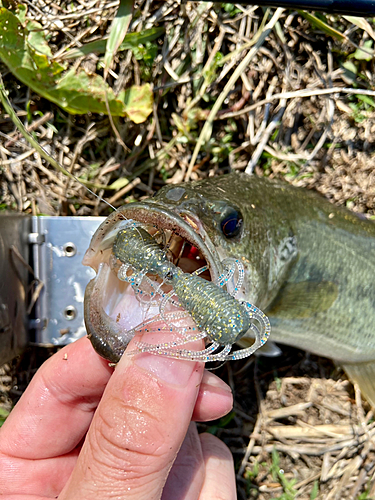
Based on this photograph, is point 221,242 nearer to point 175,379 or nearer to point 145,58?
point 175,379

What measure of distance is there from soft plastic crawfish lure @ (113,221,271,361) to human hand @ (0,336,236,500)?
115mm

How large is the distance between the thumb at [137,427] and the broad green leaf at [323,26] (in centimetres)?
240

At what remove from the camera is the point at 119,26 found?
2488 millimetres

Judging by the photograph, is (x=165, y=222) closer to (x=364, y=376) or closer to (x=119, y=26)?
(x=119, y=26)

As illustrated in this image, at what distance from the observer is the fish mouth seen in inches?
56.0

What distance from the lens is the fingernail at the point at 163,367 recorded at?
145 centimetres

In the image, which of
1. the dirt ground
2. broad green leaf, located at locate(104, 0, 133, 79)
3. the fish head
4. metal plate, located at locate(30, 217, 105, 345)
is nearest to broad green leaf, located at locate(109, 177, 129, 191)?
the dirt ground

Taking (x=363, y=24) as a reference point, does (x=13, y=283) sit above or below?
below

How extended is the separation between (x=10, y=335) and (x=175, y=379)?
137 cm

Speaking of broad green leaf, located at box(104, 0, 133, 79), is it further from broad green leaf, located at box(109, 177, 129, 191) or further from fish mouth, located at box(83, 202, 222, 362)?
fish mouth, located at box(83, 202, 222, 362)

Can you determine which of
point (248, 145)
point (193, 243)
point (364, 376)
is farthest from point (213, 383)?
point (248, 145)

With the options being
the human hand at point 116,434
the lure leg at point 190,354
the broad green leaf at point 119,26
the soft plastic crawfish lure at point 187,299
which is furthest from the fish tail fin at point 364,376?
the broad green leaf at point 119,26

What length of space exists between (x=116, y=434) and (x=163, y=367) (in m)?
0.29

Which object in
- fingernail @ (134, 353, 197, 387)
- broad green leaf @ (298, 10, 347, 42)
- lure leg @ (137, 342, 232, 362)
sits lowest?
fingernail @ (134, 353, 197, 387)
